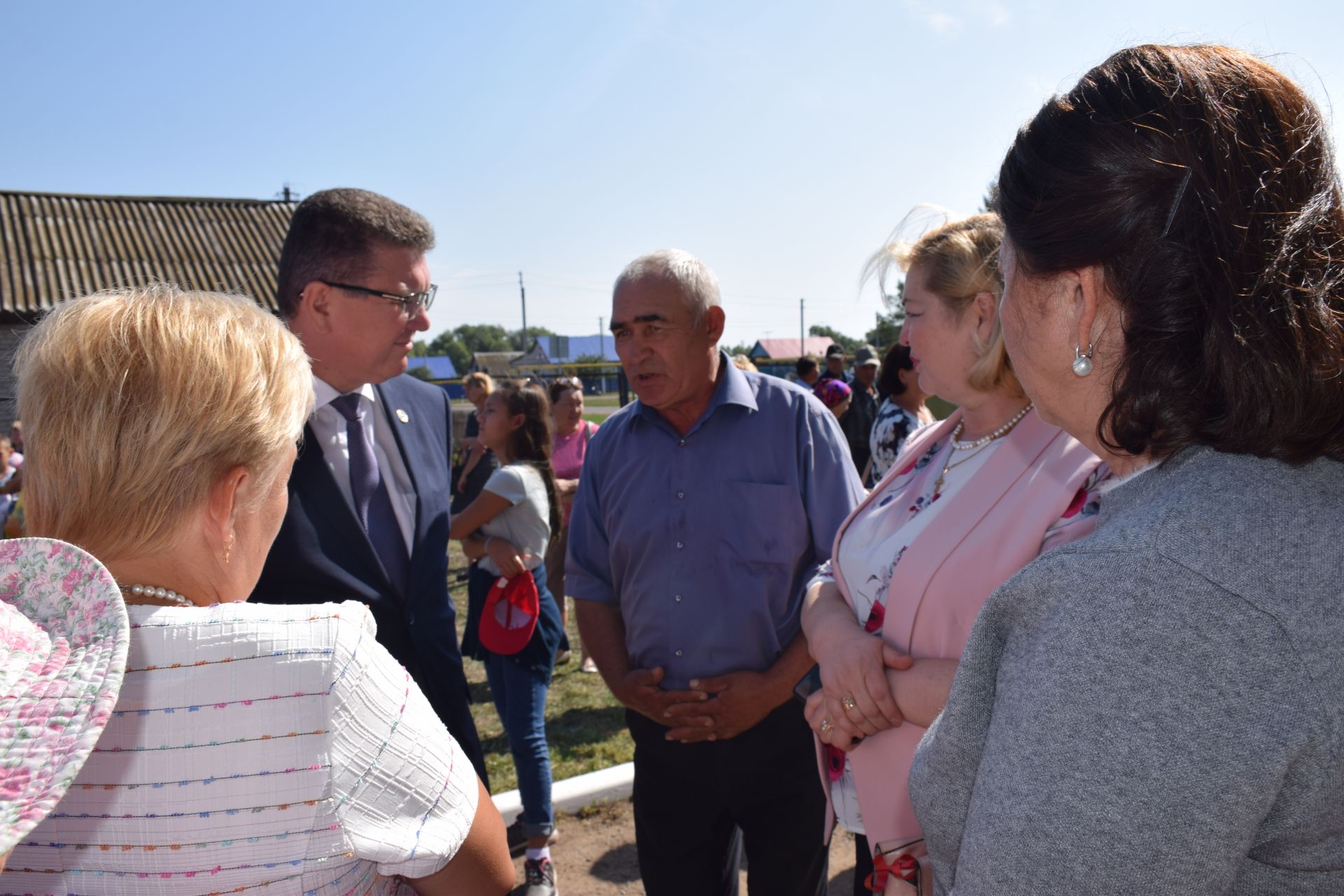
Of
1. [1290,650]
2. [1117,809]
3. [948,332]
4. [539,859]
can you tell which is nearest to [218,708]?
[1117,809]

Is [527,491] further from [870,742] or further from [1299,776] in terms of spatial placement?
[1299,776]

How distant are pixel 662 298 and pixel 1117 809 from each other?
2219mm

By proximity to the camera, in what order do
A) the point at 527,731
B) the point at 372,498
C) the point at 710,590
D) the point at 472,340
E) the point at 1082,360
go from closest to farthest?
the point at 1082,360
the point at 372,498
the point at 710,590
the point at 527,731
the point at 472,340

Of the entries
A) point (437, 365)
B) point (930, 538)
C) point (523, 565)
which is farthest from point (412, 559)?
point (437, 365)

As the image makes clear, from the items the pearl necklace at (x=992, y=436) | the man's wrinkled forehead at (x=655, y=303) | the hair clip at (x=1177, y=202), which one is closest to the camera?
the hair clip at (x=1177, y=202)

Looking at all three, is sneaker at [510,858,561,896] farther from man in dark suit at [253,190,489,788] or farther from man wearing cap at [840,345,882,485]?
man wearing cap at [840,345,882,485]

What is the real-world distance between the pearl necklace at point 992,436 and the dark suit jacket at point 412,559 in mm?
1508

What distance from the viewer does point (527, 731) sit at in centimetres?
368

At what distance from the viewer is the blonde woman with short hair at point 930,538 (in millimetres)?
1592

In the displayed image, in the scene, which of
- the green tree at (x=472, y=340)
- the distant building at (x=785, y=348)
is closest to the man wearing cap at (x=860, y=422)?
the distant building at (x=785, y=348)

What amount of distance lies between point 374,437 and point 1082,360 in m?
2.03

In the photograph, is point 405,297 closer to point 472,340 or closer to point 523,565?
point 523,565

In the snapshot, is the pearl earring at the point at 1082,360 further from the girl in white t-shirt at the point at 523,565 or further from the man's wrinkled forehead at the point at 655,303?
the girl in white t-shirt at the point at 523,565

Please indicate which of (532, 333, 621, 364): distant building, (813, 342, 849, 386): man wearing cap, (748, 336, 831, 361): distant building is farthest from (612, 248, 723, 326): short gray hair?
(532, 333, 621, 364): distant building
